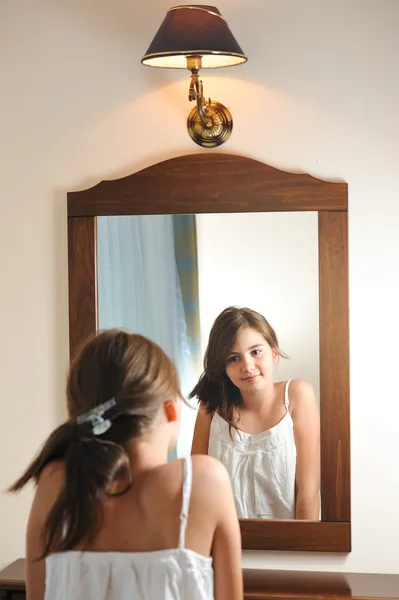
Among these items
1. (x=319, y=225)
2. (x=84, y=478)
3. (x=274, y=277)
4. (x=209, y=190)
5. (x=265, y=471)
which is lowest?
(x=265, y=471)

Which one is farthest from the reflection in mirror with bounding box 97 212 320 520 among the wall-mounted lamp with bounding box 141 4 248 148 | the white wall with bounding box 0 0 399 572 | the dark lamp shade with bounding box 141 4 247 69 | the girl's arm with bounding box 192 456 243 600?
the girl's arm with bounding box 192 456 243 600

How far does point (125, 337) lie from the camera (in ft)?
5.07

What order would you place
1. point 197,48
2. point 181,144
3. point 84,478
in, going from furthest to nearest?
point 181,144
point 197,48
point 84,478

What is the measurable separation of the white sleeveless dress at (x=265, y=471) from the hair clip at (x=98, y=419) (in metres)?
1.00

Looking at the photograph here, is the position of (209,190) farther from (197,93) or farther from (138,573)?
(138,573)

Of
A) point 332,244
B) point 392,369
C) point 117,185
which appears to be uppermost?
point 117,185

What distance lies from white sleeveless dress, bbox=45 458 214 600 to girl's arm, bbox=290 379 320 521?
3.09ft

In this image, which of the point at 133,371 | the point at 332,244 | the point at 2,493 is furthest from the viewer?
the point at 2,493

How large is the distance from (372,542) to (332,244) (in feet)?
2.78

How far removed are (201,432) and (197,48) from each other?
1.06m

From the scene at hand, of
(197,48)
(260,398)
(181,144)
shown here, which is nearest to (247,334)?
(260,398)

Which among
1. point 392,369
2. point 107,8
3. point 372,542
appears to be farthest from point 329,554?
point 107,8

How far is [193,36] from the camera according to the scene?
7.18ft

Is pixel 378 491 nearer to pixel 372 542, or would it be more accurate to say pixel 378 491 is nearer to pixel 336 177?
pixel 372 542
